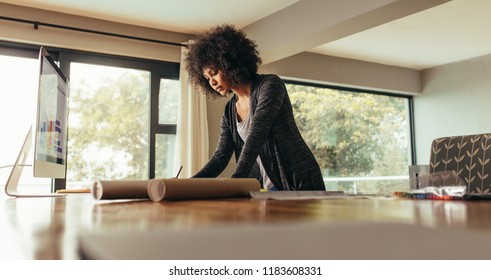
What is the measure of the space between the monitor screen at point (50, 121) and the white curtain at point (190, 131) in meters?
2.21

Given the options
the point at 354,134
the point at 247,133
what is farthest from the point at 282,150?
the point at 354,134

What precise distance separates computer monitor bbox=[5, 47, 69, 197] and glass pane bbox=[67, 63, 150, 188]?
2073 millimetres

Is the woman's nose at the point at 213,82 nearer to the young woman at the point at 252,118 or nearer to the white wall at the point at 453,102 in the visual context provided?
the young woman at the point at 252,118

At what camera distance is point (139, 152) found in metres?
4.01

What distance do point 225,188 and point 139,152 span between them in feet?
10.7

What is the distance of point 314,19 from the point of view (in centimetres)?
341

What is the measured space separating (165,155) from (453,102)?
142 inches

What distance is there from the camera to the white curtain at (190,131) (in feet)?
13.1

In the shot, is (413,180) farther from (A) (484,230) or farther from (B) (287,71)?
(B) (287,71)

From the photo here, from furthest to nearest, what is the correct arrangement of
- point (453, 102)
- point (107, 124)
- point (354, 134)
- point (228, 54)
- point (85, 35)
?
point (453, 102) → point (354, 134) → point (107, 124) → point (85, 35) → point (228, 54)

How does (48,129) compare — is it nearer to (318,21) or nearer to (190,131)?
(318,21)

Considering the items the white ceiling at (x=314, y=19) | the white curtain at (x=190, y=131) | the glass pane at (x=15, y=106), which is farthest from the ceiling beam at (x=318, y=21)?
the glass pane at (x=15, y=106)
